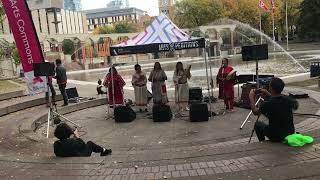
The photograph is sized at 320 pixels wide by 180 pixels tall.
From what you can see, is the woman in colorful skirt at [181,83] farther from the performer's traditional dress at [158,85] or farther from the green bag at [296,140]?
the green bag at [296,140]

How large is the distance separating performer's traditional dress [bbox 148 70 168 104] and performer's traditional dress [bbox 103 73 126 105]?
3.52 feet

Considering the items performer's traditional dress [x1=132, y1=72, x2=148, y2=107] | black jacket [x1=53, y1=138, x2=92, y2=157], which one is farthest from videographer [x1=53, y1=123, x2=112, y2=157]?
performer's traditional dress [x1=132, y1=72, x2=148, y2=107]

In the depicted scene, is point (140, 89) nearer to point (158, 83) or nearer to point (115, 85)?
point (158, 83)

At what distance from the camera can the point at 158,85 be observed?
1573cm

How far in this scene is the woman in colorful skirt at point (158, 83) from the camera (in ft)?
51.1

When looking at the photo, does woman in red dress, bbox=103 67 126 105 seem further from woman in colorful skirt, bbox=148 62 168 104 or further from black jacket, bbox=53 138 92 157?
black jacket, bbox=53 138 92 157

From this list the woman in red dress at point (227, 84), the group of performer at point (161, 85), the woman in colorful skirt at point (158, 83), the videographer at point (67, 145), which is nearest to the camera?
the videographer at point (67, 145)

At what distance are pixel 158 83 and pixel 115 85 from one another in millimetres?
1529

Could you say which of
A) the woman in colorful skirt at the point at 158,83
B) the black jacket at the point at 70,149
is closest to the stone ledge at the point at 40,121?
the black jacket at the point at 70,149

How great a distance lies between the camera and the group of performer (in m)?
14.7

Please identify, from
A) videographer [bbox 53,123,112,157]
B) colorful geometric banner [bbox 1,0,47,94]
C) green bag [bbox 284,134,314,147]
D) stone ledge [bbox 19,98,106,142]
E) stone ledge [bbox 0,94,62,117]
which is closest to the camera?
green bag [bbox 284,134,314,147]

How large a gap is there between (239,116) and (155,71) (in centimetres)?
353

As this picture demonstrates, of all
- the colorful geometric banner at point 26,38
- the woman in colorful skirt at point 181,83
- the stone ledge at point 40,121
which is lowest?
the stone ledge at point 40,121

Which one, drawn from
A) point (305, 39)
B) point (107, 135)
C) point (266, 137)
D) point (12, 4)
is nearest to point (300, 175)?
point (266, 137)
